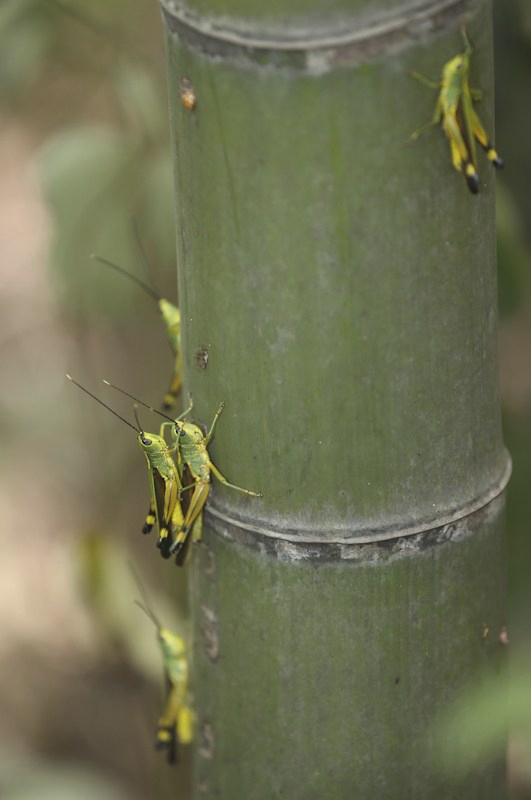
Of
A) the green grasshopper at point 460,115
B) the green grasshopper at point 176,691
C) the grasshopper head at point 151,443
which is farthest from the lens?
the green grasshopper at point 176,691

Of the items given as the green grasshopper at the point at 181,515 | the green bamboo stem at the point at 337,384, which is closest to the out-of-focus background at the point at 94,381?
the green bamboo stem at the point at 337,384

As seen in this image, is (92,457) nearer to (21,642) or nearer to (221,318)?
(21,642)

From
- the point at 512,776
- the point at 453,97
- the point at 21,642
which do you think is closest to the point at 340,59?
the point at 453,97

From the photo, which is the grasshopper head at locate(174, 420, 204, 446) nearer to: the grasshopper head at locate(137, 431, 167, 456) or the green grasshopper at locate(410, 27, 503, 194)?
the grasshopper head at locate(137, 431, 167, 456)

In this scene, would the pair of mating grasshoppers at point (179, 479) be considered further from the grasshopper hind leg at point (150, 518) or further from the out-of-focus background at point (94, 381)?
the out-of-focus background at point (94, 381)

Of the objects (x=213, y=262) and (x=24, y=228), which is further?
(x=24, y=228)

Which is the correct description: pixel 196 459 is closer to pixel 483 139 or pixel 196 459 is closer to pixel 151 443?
pixel 151 443
